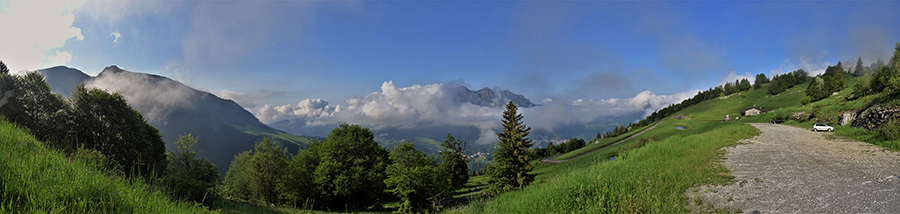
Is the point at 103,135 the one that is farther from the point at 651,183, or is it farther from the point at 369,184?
the point at 651,183

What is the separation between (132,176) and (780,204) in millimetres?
13937

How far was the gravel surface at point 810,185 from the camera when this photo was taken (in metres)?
6.45

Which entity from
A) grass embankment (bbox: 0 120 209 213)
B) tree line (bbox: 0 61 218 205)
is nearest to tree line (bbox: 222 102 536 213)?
tree line (bbox: 0 61 218 205)

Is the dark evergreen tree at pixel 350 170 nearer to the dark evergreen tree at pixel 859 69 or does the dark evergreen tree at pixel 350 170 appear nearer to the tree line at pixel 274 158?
the tree line at pixel 274 158

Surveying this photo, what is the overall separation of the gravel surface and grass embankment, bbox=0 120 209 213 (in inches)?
413

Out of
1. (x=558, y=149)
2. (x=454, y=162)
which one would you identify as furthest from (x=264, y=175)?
(x=558, y=149)

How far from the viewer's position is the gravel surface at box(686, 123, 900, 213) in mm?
6449

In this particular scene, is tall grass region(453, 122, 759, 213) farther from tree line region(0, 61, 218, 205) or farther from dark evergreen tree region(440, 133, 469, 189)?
dark evergreen tree region(440, 133, 469, 189)

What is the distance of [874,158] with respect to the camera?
11148 millimetres

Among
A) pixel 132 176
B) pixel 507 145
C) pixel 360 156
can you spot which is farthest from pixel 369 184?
pixel 132 176

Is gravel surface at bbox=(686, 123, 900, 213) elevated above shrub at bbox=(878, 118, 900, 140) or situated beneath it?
situated beneath

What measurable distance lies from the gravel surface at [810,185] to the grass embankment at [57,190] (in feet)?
34.4

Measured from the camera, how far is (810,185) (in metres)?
8.12

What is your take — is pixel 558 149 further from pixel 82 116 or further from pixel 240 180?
pixel 82 116
